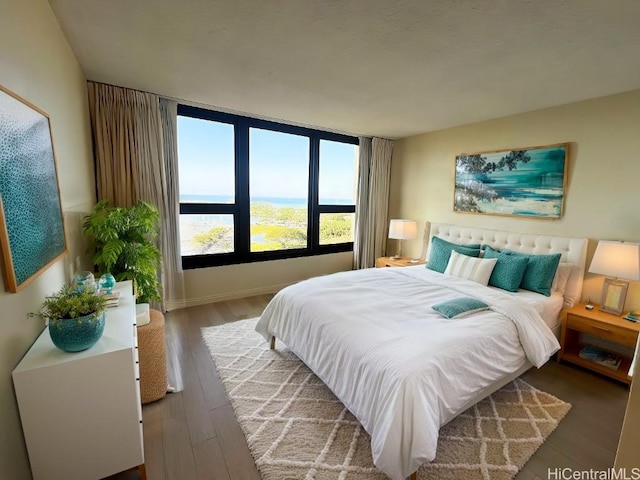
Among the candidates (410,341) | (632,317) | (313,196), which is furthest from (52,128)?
(632,317)

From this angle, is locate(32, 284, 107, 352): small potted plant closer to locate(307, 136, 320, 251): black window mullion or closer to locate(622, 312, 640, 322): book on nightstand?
locate(307, 136, 320, 251): black window mullion

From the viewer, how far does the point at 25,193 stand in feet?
3.99

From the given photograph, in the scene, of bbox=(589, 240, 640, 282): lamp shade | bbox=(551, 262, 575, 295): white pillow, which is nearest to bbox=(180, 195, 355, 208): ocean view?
bbox=(551, 262, 575, 295): white pillow

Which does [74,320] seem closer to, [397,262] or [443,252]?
[443,252]

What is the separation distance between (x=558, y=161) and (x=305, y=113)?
9.24 feet

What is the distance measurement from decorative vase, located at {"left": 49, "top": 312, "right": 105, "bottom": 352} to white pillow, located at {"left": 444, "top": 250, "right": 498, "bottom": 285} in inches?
123

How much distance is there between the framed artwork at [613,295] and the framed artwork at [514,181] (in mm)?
786

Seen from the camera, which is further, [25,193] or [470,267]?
[470,267]

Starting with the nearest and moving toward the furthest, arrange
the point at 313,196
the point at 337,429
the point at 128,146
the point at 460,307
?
1. the point at 337,429
2. the point at 460,307
3. the point at 128,146
4. the point at 313,196

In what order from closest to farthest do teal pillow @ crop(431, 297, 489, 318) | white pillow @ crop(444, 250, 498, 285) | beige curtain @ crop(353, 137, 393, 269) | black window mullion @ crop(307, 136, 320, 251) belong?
teal pillow @ crop(431, 297, 489, 318) < white pillow @ crop(444, 250, 498, 285) < black window mullion @ crop(307, 136, 320, 251) < beige curtain @ crop(353, 137, 393, 269)

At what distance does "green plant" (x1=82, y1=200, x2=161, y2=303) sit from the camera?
86.0 inches

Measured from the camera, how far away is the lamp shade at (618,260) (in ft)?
7.52

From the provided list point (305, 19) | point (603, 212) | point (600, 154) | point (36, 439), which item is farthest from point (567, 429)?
point (305, 19)

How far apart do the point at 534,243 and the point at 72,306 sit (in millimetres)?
3917
